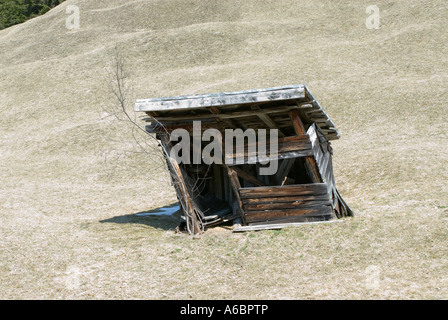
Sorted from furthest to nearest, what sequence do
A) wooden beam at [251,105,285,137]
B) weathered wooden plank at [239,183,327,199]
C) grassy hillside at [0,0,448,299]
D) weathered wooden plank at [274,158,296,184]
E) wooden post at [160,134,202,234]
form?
weathered wooden plank at [274,158,296,184]
wooden post at [160,134,202,234]
weathered wooden plank at [239,183,327,199]
wooden beam at [251,105,285,137]
grassy hillside at [0,0,448,299]

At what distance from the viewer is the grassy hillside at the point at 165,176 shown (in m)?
11.6

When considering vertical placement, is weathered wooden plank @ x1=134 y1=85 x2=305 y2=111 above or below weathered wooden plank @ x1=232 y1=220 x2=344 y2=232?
above

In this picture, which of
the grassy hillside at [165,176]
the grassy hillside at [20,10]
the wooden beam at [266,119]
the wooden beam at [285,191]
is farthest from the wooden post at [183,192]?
the grassy hillside at [20,10]

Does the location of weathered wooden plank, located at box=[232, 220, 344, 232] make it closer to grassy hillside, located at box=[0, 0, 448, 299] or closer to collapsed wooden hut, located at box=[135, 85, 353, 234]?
collapsed wooden hut, located at box=[135, 85, 353, 234]

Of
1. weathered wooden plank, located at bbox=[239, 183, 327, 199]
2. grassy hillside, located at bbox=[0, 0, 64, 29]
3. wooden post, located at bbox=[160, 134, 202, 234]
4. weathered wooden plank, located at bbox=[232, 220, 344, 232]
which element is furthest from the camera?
grassy hillside, located at bbox=[0, 0, 64, 29]

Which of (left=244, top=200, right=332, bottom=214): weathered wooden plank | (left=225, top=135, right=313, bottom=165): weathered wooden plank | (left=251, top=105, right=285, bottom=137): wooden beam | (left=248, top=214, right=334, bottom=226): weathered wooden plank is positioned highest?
(left=251, top=105, right=285, bottom=137): wooden beam

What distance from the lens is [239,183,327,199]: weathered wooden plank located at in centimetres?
1476

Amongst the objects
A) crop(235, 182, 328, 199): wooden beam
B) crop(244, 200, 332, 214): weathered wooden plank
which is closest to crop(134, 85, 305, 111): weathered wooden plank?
crop(235, 182, 328, 199): wooden beam

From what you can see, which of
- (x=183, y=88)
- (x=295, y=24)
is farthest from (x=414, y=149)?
(x=295, y=24)

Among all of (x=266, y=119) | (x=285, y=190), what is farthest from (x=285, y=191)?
(x=266, y=119)

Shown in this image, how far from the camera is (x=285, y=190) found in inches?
589

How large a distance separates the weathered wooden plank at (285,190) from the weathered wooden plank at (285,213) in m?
0.46

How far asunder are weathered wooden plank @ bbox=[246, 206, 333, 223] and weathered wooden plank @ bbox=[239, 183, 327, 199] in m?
0.46

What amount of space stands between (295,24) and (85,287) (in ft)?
149
